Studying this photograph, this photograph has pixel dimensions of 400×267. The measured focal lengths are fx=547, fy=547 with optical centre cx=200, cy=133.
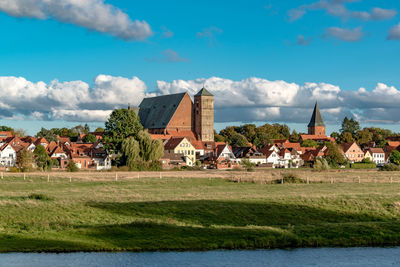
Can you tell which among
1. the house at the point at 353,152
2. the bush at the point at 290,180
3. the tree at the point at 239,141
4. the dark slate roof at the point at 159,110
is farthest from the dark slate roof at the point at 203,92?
the bush at the point at 290,180

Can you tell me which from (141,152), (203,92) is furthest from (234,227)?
(203,92)

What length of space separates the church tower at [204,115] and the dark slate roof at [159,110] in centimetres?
547

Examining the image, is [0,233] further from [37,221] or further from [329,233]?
[329,233]

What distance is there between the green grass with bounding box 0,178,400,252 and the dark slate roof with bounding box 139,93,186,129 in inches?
4499

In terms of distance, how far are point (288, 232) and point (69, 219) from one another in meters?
12.7

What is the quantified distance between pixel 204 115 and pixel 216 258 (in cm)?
13406

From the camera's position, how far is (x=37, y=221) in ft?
106

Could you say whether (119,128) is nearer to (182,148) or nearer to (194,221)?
(182,148)

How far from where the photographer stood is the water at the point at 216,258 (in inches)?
948

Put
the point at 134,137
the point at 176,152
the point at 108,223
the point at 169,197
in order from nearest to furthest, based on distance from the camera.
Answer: the point at 108,223
the point at 169,197
the point at 134,137
the point at 176,152

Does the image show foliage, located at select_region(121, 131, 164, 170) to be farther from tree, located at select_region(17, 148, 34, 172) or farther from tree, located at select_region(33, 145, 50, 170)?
tree, located at select_region(17, 148, 34, 172)

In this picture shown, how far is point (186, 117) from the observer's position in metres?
162

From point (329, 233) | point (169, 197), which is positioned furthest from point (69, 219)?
point (329, 233)

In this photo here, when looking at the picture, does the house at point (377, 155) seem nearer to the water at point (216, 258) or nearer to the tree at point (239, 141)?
the tree at point (239, 141)
